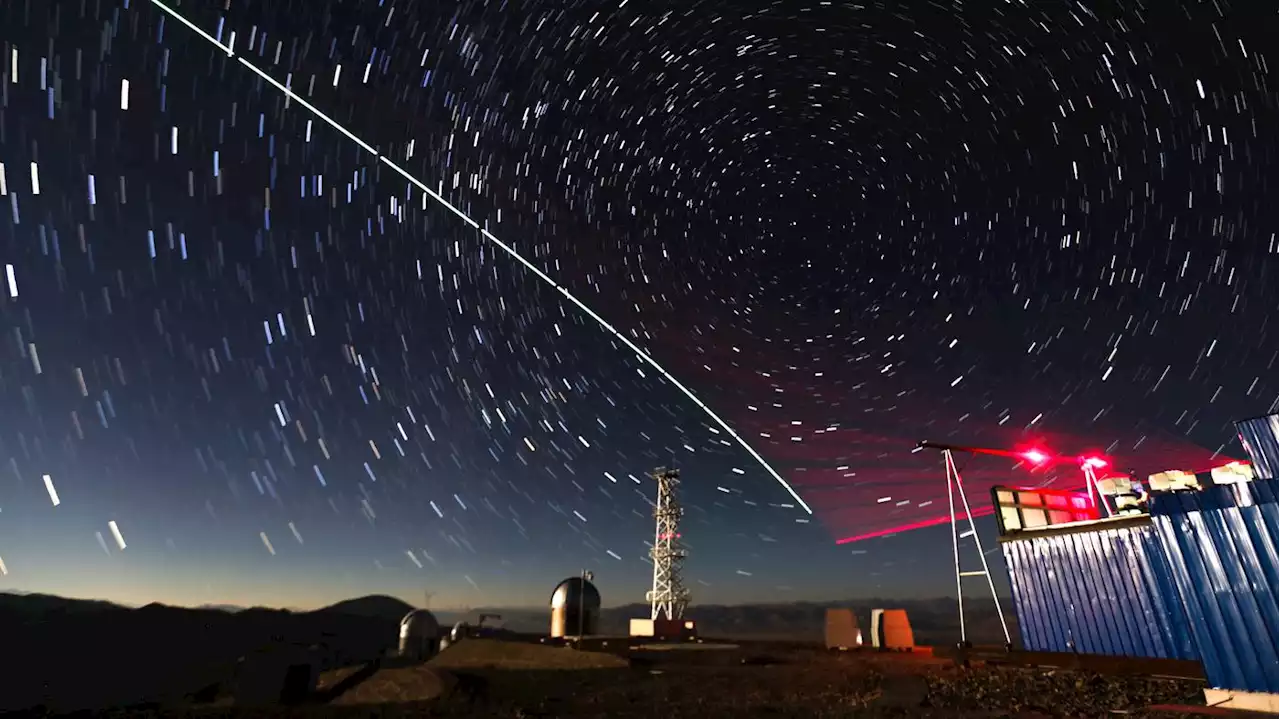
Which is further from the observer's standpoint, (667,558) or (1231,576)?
(667,558)

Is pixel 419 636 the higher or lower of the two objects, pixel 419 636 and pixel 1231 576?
the lower

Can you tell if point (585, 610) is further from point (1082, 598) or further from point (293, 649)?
point (1082, 598)

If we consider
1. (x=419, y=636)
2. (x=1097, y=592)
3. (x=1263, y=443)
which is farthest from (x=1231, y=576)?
(x=419, y=636)

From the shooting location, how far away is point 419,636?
52.1 meters

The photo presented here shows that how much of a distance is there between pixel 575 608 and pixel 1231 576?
142 ft

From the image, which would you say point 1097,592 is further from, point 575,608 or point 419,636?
point 419,636

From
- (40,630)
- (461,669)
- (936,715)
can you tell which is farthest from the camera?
(40,630)

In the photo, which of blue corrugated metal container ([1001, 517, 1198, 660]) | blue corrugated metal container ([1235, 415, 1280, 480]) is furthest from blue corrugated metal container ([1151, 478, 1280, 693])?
blue corrugated metal container ([1235, 415, 1280, 480])

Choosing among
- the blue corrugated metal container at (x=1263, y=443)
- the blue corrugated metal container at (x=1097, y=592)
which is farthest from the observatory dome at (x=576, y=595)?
the blue corrugated metal container at (x=1263, y=443)

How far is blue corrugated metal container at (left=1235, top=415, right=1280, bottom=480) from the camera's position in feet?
41.4

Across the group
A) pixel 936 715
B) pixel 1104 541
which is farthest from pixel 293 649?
pixel 1104 541

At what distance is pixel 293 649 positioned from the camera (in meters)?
20.8

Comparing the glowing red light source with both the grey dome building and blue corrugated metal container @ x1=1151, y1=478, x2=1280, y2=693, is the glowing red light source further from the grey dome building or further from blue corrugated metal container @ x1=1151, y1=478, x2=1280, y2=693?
the grey dome building

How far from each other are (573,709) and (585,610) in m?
37.7
